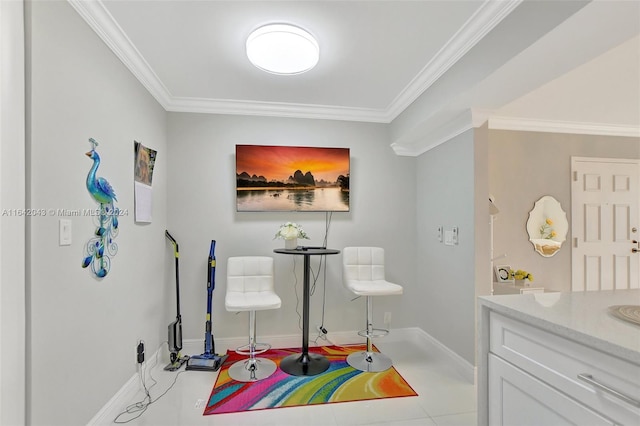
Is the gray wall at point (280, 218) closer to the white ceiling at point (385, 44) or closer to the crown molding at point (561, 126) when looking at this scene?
the white ceiling at point (385, 44)

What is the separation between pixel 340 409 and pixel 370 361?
0.71 metres

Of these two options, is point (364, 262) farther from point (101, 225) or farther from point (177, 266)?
point (101, 225)

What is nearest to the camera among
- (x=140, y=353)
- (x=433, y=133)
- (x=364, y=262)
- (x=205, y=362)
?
(x=140, y=353)

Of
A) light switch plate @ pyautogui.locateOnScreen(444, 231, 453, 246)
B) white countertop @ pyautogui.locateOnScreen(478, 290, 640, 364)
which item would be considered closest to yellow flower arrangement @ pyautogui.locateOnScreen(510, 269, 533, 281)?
light switch plate @ pyautogui.locateOnScreen(444, 231, 453, 246)

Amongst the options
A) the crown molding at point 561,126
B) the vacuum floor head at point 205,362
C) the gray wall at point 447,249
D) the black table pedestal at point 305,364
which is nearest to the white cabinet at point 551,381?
the gray wall at point 447,249

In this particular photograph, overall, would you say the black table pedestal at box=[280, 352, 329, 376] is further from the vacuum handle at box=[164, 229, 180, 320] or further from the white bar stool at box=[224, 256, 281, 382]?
the vacuum handle at box=[164, 229, 180, 320]

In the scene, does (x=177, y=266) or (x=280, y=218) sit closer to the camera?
(x=177, y=266)

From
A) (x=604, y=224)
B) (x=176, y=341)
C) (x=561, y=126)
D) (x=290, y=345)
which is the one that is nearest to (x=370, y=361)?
(x=290, y=345)

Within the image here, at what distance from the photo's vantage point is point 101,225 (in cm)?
187

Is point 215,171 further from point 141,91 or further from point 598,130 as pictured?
point 598,130

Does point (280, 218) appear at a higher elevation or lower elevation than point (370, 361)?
higher

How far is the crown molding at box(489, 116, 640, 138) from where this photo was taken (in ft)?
11.4

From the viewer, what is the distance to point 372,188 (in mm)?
3410

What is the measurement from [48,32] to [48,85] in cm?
25
